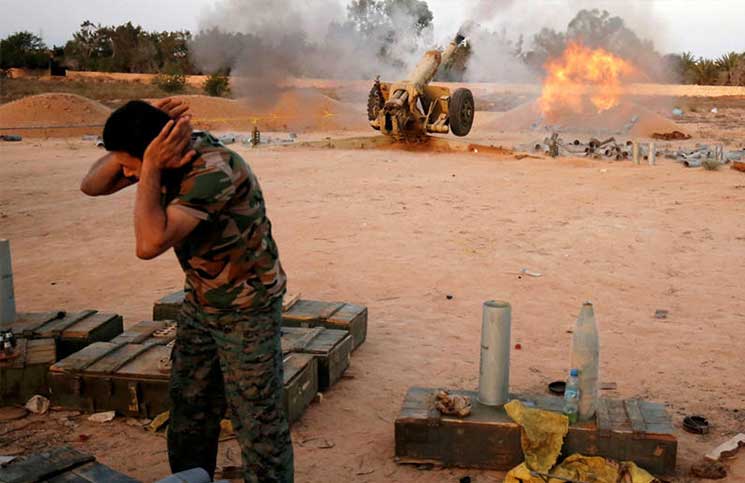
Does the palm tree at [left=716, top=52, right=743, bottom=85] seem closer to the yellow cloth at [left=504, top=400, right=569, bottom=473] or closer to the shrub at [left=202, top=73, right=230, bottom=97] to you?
the shrub at [left=202, top=73, right=230, bottom=97]

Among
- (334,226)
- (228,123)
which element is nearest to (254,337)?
(334,226)

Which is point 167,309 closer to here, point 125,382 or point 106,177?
point 125,382

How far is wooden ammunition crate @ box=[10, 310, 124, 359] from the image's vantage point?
4883 millimetres

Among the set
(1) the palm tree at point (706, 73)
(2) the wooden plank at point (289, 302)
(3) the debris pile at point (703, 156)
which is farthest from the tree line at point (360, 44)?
(2) the wooden plank at point (289, 302)

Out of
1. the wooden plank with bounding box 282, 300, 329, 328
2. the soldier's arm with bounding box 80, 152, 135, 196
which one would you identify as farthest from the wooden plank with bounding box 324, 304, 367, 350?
the soldier's arm with bounding box 80, 152, 135, 196

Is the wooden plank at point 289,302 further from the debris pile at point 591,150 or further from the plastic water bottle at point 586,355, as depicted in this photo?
the debris pile at point 591,150

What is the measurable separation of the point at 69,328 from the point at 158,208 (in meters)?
2.69

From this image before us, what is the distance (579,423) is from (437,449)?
69 cm

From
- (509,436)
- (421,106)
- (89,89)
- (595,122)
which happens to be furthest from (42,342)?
(89,89)

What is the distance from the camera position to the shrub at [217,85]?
3572cm

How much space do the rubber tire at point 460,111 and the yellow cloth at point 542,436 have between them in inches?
618

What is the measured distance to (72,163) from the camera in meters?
16.7

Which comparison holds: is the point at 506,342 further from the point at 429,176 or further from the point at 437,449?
the point at 429,176

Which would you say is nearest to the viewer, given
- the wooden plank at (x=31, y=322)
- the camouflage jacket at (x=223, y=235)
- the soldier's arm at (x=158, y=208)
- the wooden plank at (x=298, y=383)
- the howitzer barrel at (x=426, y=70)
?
the soldier's arm at (x=158, y=208)
